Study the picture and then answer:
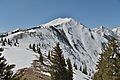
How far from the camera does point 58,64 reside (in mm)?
36219

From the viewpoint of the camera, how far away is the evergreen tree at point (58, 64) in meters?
35.9

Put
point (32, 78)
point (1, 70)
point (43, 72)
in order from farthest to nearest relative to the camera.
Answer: point (43, 72) < point (32, 78) < point (1, 70)

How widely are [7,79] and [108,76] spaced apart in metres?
17.4

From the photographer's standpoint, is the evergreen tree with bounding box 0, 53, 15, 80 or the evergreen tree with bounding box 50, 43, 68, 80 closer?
the evergreen tree with bounding box 0, 53, 15, 80

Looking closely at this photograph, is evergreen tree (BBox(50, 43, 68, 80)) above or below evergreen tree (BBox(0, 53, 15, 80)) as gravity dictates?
above

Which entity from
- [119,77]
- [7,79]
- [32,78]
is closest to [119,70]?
[119,77]

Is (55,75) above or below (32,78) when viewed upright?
below

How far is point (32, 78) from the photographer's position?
202ft

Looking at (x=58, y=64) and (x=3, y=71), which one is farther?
(x=58, y=64)

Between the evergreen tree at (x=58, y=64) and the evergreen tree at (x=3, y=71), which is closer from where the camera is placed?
the evergreen tree at (x=3, y=71)

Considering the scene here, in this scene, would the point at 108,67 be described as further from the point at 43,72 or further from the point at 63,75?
the point at 43,72

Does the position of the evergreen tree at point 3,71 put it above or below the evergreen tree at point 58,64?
below

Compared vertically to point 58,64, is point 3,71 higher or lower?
lower

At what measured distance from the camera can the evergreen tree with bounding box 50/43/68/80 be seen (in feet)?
118
